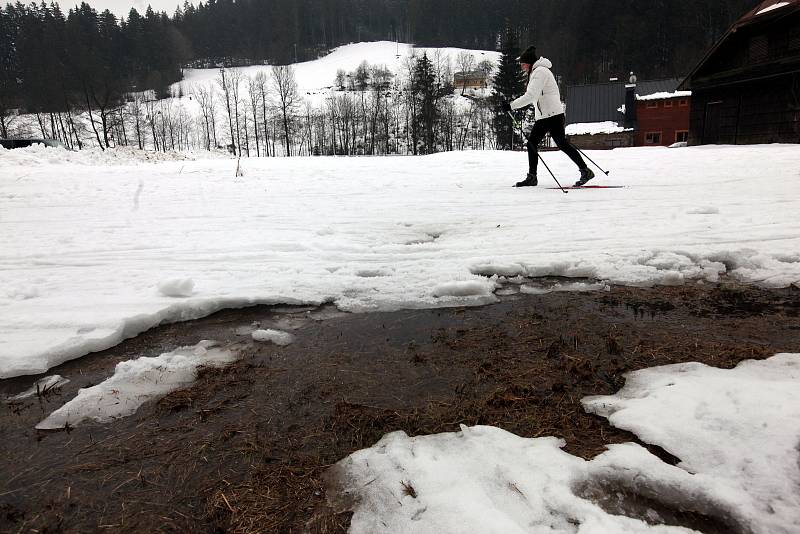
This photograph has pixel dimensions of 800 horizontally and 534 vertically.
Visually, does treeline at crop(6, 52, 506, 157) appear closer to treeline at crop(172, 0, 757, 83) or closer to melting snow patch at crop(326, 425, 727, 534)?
treeline at crop(172, 0, 757, 83)

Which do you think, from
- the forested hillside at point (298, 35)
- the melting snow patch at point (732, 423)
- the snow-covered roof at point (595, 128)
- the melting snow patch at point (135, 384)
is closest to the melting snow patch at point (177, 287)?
the melting snow patch at point (135, 384)

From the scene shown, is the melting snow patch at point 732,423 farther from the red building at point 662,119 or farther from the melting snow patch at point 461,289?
the red building at point 662,119

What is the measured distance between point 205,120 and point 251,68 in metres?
40.5

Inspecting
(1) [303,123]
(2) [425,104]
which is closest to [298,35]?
(1) [303,123]

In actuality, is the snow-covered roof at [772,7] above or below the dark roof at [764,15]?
above

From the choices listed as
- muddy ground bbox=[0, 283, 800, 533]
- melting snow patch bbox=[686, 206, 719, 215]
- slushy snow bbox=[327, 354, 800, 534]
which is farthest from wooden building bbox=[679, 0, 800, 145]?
slushy snow bbox=[327, 354, 800, 534]

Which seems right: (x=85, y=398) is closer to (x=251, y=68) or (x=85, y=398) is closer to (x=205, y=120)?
(x=205, y=120)

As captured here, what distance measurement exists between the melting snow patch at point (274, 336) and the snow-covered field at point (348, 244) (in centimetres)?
53

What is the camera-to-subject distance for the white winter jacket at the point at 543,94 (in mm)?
7977

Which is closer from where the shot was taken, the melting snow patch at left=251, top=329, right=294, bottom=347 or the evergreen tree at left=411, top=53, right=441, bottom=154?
the melting snow patch at left=251, top=329, right=294, bottom=347

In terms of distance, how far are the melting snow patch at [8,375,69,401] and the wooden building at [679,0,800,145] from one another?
29992mm

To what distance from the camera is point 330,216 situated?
624 centimetres

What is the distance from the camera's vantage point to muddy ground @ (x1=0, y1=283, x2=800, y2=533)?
1.53 m

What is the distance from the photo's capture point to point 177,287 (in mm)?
3441
